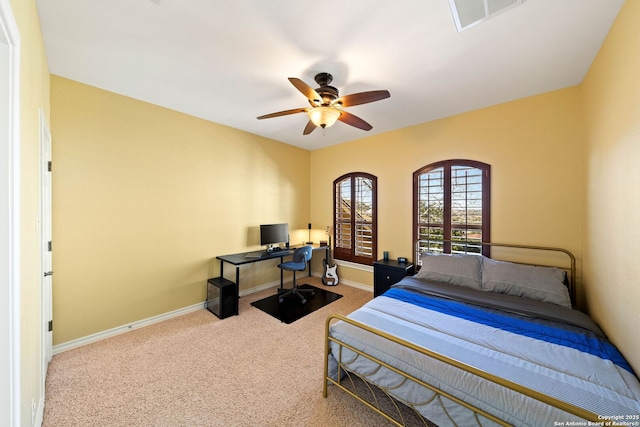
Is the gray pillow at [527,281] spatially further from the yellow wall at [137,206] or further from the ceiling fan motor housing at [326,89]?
the yellow wall at [137,206]

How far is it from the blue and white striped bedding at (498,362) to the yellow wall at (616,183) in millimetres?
267

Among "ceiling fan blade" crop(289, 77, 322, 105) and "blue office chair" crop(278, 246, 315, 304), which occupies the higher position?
"ceiling fan blade" crop(289, 77, 322, 105)

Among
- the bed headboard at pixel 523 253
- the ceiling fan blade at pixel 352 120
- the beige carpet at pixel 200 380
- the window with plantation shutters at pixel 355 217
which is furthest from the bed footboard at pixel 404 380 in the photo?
the window with plantation shutters at pixel 355 217

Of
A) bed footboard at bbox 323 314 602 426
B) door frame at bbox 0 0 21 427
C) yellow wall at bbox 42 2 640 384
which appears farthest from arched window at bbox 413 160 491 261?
door frame at bbox 0 0 21 427

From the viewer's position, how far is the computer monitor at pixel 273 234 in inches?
161

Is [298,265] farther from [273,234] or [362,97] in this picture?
[362,97]

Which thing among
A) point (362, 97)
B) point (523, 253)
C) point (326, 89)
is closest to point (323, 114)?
point (326, 89)

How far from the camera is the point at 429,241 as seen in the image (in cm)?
361

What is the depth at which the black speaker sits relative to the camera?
3178 millimetres

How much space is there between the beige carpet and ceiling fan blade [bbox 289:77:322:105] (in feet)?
8.09

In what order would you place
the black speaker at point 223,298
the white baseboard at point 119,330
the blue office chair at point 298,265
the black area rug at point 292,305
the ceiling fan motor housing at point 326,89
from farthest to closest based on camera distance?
the blue office chair at point 298,265
the black area rug at point 292,305
the black speaker at point 223,298
the white baseboard at point 119,330
the ceiling fan motor housing at point 326,89

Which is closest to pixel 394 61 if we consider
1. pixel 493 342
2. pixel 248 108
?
pixel 248 108

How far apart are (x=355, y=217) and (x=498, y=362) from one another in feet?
10.6

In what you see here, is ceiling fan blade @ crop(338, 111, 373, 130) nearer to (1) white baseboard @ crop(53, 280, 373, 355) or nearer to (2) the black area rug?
(2) the black area rug
